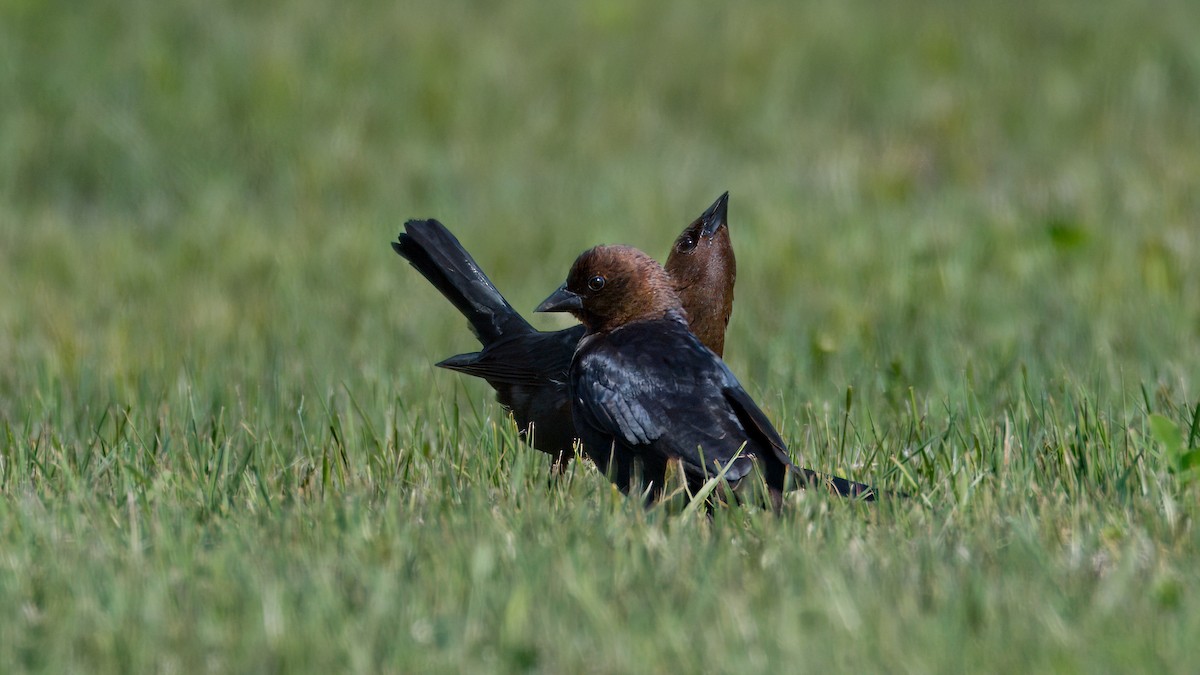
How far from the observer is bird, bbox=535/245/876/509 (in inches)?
159

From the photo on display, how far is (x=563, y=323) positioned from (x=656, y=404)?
11.3 ft

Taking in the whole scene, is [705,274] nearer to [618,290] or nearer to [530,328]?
[618,290]

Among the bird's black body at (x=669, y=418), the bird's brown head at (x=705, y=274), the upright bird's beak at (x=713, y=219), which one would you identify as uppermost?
the upright bird's beak at (x=713, y=219)

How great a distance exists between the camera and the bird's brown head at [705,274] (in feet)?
16.7

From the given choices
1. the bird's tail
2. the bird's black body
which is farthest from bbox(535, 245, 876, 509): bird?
the bird's tail

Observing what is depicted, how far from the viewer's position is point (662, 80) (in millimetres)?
12102

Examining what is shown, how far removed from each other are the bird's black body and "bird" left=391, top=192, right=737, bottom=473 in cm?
46

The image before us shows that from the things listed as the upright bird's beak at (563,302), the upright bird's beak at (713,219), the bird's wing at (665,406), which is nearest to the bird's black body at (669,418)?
the bird's wing at (665,406)

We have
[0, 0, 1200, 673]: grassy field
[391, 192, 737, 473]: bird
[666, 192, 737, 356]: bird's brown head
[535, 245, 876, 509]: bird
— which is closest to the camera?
[0, 0, 1200, 673]: grassy field

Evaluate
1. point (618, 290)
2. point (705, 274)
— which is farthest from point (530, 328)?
point (618, 290)

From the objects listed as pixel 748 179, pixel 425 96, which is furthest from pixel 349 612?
pixel 425 96

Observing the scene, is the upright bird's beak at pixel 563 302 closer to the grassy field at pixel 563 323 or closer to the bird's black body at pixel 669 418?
the bird's black body at pixel 669 418

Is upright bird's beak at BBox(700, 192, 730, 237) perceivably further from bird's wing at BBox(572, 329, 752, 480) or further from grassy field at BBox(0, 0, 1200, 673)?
bird's wing at BBox(572, 329, 752, 480)

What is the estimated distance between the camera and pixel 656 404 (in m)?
4.20
